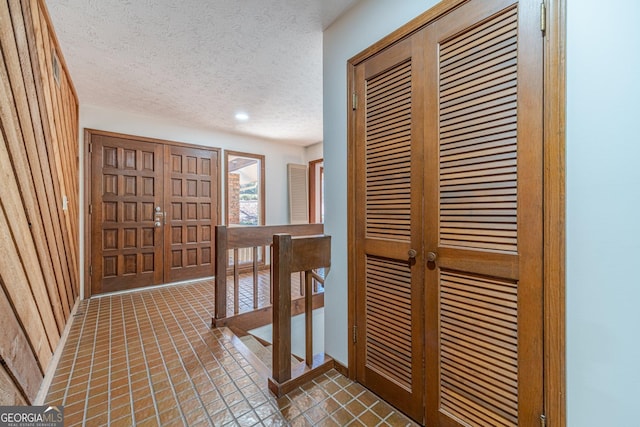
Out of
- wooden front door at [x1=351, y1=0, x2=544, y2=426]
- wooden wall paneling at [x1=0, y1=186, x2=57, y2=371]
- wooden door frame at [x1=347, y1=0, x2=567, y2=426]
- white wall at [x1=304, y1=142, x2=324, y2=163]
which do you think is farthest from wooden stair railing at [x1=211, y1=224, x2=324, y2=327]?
white wall at [x1=304, y1=142, x2=324, y2=163]

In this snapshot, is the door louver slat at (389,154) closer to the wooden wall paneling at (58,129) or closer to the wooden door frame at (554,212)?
the wooden door frame at (554,212)

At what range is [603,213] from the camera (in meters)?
0.85

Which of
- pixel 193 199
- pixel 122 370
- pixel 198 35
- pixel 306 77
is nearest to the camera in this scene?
pixel 122 370

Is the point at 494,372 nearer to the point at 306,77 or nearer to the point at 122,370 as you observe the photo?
the point at 122,370

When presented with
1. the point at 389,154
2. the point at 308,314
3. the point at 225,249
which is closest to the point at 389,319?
the point at 308,314

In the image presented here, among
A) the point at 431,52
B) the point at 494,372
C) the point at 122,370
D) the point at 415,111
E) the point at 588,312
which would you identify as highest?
the point at 431,52

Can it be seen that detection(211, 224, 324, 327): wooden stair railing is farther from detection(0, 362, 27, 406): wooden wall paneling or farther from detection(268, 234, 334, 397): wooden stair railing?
detection(0, 362, 27, 406): wooden wall paneling

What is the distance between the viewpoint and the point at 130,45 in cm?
205

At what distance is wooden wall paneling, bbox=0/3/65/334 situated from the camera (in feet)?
3.86

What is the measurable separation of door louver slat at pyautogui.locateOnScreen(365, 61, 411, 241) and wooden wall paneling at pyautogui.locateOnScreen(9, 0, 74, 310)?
1.81 m

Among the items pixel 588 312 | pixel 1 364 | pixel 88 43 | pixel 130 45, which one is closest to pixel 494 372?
pixel 588 312

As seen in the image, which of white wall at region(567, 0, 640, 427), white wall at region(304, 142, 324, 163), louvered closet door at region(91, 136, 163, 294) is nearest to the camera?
white wall at region(567, 0, 640, 427)

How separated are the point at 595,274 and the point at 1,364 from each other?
7.22 feet

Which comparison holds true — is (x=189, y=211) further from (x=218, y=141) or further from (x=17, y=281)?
(x=17, y=281)
